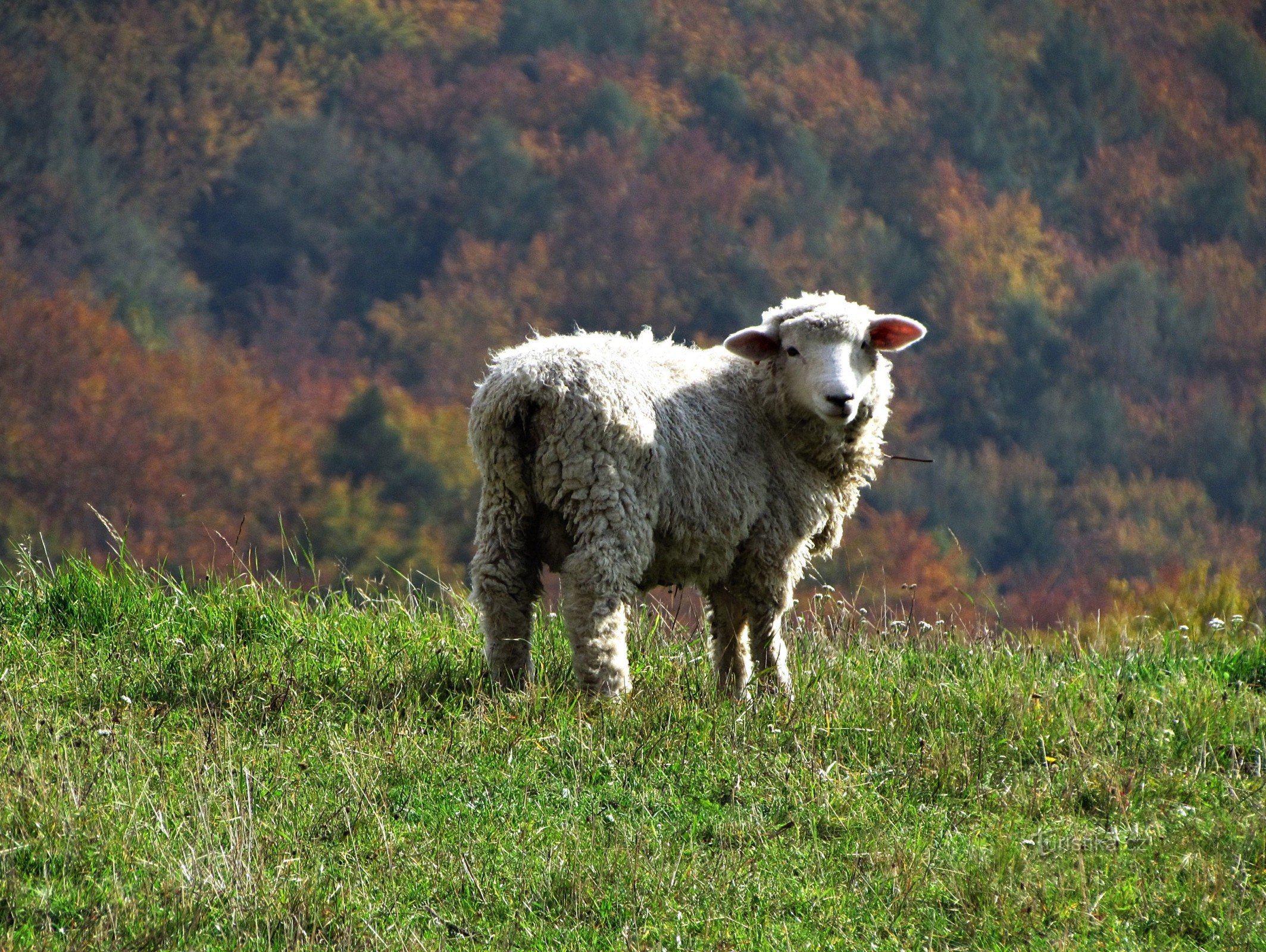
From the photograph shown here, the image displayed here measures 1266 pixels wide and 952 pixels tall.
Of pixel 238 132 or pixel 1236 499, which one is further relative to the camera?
pixel 1236 499

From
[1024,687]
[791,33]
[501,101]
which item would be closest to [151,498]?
[501,101]

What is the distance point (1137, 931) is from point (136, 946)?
7.89 ft

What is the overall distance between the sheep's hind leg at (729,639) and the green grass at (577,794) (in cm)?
16

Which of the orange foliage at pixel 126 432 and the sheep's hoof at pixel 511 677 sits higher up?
the sheep's hoof at pixel 511 677

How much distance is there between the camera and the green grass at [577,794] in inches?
144

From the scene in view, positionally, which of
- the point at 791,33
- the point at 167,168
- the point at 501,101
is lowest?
the point at 167,168

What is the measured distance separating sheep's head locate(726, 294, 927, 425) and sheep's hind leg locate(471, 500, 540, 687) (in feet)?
4.00

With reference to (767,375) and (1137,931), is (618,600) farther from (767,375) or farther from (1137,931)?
(1137,931)

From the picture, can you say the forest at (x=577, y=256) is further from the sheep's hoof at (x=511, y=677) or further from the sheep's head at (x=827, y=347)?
the sheep's hoof at (x=511, y=677)

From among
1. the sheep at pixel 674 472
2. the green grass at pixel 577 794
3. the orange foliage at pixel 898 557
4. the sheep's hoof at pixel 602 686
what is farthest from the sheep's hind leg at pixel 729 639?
the orange foliage at pixel 898 557

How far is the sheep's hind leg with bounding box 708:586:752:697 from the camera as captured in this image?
6.04 m

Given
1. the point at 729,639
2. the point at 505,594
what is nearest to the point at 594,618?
the point at 505,594

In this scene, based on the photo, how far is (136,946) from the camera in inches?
134

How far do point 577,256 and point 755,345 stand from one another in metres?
26.0
